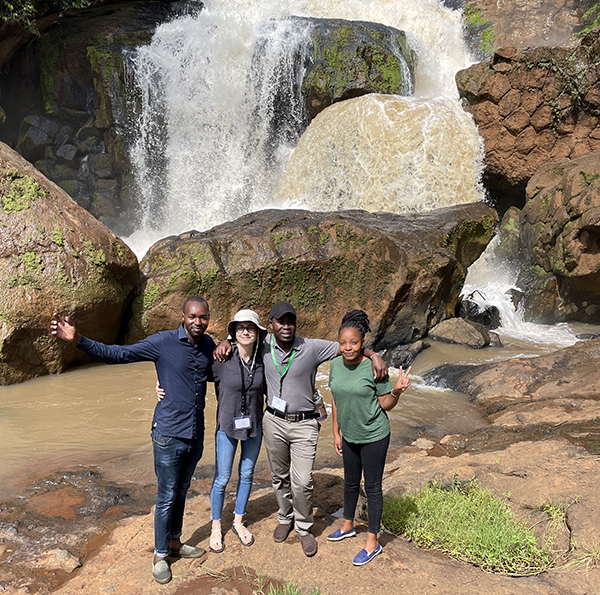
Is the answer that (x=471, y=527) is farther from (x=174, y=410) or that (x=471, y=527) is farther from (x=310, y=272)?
(x=310, y=272)

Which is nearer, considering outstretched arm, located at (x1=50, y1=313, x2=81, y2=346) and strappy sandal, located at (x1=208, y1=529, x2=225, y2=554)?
outstretched arm, located at (x1=50, y1=313, x2=81, y2=346)

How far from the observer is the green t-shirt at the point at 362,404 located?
3.09 meters

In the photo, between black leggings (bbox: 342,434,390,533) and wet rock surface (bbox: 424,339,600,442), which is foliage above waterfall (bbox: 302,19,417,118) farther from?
black leggings (bbox: 342,434,390,533)

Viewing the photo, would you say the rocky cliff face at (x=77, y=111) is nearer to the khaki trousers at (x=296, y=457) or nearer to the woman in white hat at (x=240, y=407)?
the woman in white hat at (x=240, y=407)

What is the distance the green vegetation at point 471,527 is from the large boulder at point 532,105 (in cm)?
1243

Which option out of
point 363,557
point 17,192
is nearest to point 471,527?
point 363,557

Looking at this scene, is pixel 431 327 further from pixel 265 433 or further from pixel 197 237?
pixel 265 433

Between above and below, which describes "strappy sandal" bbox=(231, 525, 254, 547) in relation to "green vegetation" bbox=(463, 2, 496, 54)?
below

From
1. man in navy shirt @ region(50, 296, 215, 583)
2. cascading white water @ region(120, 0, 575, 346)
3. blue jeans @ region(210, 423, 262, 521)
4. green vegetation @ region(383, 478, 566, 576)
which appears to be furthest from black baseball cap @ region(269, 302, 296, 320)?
cascading white water @ region(120, 0, 575, 346)

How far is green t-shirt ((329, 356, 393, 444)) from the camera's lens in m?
3.09

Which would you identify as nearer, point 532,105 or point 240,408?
point 240,408

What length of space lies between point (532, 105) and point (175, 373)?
13883 mm

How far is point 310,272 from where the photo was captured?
8.39 m

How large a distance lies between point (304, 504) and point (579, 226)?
9.26 m
